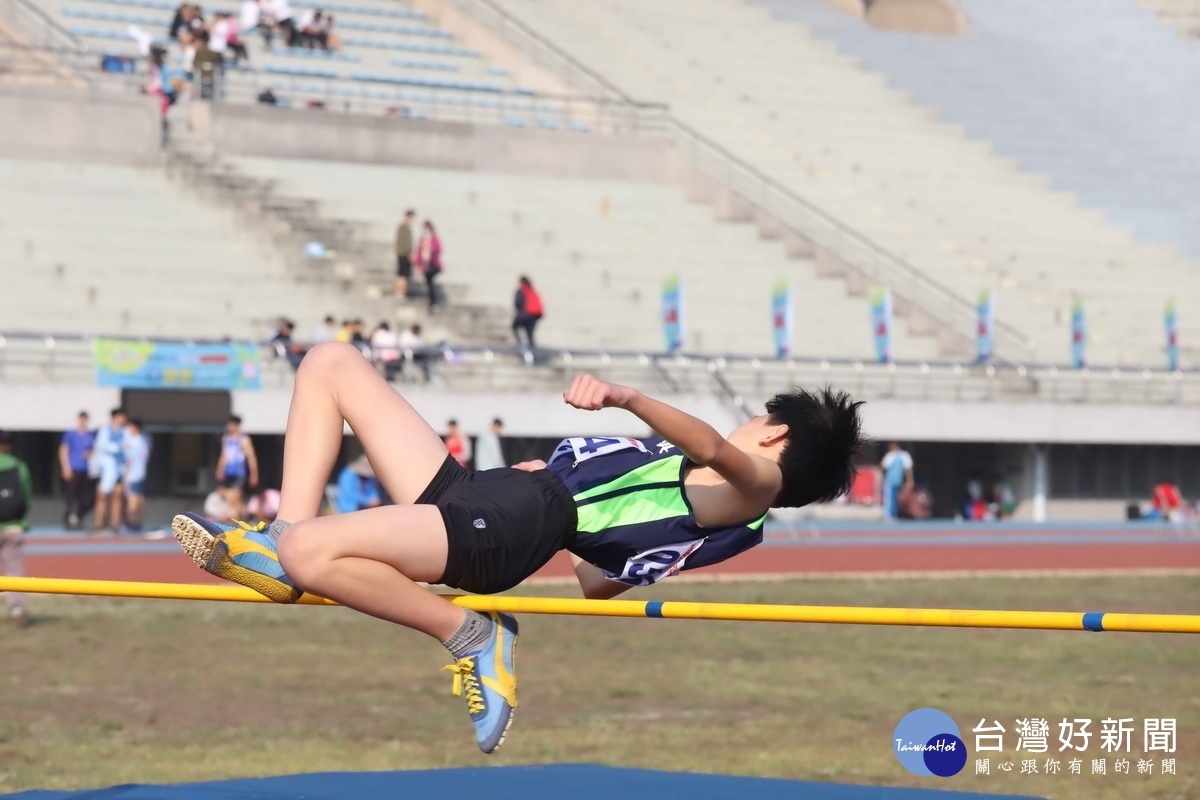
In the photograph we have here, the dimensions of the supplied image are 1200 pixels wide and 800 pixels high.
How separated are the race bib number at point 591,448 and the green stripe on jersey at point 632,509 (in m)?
0.14

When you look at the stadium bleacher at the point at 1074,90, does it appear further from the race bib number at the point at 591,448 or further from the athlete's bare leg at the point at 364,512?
the athlete's bare leg at the point at 364,512

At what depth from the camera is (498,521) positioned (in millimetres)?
5305

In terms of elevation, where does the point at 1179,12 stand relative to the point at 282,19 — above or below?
above

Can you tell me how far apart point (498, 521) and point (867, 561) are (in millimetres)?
14849

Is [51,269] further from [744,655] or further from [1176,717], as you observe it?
[1176,717]

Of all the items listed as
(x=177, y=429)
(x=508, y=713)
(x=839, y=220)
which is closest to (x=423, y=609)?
(x=508, y=713)

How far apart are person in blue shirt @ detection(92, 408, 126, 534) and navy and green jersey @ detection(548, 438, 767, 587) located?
16.0 metres

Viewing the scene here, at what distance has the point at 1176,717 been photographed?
10.2 m

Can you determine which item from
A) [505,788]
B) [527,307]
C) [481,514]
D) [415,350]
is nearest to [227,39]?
[527,307]

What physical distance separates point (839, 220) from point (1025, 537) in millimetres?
8185

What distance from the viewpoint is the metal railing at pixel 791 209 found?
29.0 m

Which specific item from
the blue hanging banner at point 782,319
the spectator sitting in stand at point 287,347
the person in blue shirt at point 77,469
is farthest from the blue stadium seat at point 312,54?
the person in blue shirt at point 77,469

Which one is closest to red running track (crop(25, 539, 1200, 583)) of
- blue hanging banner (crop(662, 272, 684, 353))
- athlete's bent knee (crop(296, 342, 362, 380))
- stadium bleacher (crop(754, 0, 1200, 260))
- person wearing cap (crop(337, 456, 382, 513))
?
person wearing cap (crop(337, 456, 382, 513))

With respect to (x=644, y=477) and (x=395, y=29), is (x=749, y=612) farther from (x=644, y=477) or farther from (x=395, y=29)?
(x=395, y=29)
